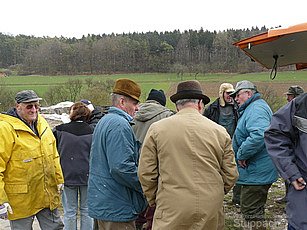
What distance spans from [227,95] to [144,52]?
172ft

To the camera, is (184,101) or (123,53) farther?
(123,53)

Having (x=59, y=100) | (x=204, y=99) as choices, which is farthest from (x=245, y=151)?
(x=59, y=100)

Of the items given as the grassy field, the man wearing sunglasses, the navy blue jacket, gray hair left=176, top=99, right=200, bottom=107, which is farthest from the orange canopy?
the grassy field

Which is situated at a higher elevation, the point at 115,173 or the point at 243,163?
the point at 115,173

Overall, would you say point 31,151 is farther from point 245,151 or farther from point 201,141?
point 245,151

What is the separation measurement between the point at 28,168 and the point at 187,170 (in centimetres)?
173

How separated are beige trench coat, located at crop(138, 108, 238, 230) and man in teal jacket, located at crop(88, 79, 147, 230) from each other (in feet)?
0.80

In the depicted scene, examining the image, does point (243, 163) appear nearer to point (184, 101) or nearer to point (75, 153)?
point (184, 101)

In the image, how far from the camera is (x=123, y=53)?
56.8 meters

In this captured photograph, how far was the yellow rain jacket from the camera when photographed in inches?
142

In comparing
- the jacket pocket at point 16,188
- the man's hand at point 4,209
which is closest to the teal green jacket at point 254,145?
the jacket pocket at point 16,188

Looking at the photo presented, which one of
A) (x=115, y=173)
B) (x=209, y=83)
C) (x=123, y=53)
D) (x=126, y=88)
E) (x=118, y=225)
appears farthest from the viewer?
(x=123, y=53)

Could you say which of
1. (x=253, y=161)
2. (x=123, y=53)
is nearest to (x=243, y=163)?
(x=253, y=161)

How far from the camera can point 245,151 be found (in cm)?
453
